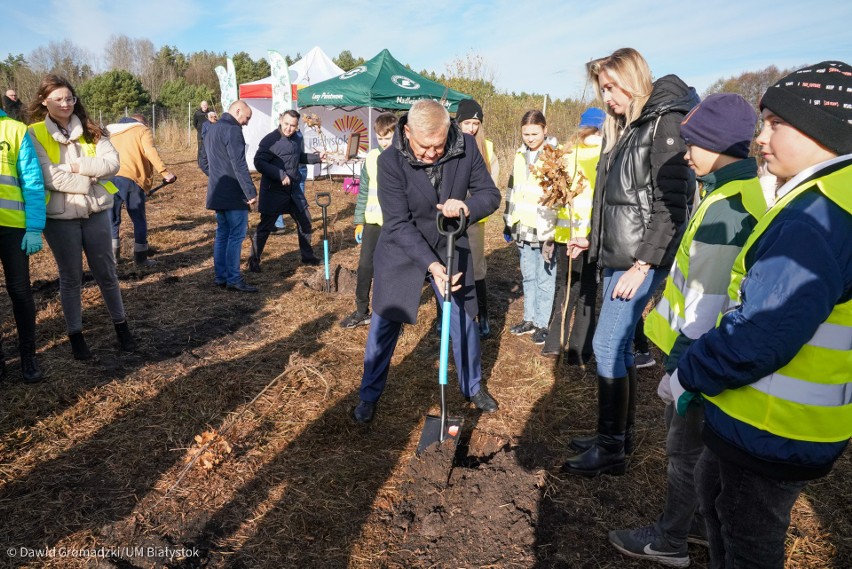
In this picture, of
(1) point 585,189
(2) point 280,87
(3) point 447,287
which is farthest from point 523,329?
(2) point 280,87

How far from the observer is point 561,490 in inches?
114

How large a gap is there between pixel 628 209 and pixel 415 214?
1264 mm

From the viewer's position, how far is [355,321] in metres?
5.45

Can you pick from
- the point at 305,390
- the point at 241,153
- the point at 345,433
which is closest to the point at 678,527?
the point at 345,433

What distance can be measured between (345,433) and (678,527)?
2.05 meters

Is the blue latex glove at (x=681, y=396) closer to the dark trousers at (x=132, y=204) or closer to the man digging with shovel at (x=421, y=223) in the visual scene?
the man digging with shovel at (x=421, y=223)

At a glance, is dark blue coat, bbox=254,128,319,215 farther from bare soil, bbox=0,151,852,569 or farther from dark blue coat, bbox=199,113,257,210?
bare soil, bbox=0,151,852,569

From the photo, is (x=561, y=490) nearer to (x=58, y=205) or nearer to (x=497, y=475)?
(x=497, y=475)

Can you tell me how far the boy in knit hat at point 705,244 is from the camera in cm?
190

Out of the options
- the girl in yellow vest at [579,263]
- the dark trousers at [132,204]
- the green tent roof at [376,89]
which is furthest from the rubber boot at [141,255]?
the green tent roof at [376,89]

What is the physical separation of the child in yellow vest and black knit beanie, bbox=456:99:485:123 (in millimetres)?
626

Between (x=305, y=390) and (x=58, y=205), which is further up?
(x=58, y=205)

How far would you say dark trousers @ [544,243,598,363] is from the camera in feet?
14.7

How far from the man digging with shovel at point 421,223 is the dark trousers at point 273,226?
13.6ft
